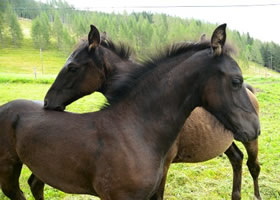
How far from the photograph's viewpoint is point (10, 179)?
279 centimetres

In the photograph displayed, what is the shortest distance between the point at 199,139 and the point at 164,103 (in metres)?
1.47

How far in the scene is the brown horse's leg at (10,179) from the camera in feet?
8.95

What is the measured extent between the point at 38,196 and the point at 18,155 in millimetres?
1087

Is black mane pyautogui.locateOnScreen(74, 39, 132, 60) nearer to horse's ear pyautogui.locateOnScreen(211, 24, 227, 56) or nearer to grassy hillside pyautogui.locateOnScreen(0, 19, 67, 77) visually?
horse's ear pyautogui.locateOnScreen(211, 24, 227, 56)

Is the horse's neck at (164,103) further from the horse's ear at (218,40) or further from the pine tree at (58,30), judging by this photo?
the pine tree at (58,30)

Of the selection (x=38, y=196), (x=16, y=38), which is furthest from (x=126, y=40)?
(x=16, y=38)

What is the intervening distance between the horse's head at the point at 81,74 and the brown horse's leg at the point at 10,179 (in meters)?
0.75

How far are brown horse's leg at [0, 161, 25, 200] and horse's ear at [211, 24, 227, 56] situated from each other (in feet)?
7.65

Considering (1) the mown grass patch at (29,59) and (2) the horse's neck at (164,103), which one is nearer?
(2) the horse's neck at (164,103)

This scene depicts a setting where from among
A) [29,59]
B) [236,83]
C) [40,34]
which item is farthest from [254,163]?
[40,34]

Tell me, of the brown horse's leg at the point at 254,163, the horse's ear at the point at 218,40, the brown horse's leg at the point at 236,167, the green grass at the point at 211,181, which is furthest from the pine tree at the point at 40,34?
the horse's ear at the point at 218,40

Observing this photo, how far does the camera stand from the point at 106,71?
10.1 feet

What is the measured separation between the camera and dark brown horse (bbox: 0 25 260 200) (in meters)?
2.16

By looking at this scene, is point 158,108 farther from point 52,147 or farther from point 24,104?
point 24,104
